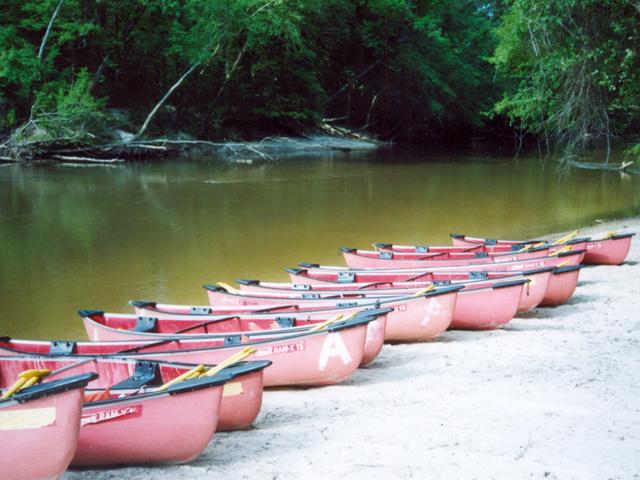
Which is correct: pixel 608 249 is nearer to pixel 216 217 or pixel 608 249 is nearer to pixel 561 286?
pixel 561 286

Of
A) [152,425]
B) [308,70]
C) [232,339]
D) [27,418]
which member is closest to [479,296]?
[232,339]

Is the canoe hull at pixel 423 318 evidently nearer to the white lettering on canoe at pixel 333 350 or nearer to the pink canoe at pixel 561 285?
the white lettering on canoe at pixel 333 350

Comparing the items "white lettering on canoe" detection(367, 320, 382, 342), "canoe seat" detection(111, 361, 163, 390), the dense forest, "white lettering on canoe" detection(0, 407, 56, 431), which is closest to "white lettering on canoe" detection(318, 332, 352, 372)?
"white lettering on canoe" detection(367, 320, 382, 342)

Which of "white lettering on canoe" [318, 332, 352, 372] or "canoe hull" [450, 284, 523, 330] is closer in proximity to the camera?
"white lettering on canoe" [318, 332, 352, 372]

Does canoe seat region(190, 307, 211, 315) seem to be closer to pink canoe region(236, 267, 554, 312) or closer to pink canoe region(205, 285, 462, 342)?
pink canoe region(205, 285, 462, 342)

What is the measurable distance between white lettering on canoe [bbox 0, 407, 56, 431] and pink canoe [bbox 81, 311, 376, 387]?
62.5 inches

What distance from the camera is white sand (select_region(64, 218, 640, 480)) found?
3.86 m

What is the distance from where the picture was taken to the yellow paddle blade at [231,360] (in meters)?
4.32

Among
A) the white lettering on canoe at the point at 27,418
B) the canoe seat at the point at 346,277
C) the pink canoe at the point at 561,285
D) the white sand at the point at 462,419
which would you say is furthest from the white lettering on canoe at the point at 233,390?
the pink canoe at the point at 561,285

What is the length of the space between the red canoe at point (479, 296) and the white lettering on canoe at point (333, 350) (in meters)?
1.53

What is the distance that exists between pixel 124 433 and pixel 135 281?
6770 mm

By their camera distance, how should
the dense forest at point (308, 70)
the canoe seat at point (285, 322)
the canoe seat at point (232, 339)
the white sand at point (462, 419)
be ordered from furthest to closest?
the dense forest at point (308, 70), the canoe seat at point (285, 322), the canoe seat at point (232, 339), the white sand at point (462, 419)

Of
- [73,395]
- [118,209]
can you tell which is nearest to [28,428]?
[73,395]

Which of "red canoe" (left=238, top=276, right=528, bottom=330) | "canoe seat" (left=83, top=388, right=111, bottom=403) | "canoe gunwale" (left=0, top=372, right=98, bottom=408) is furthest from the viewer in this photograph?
"red canoe" (left=238, top=276, right=528, bottom=330)
